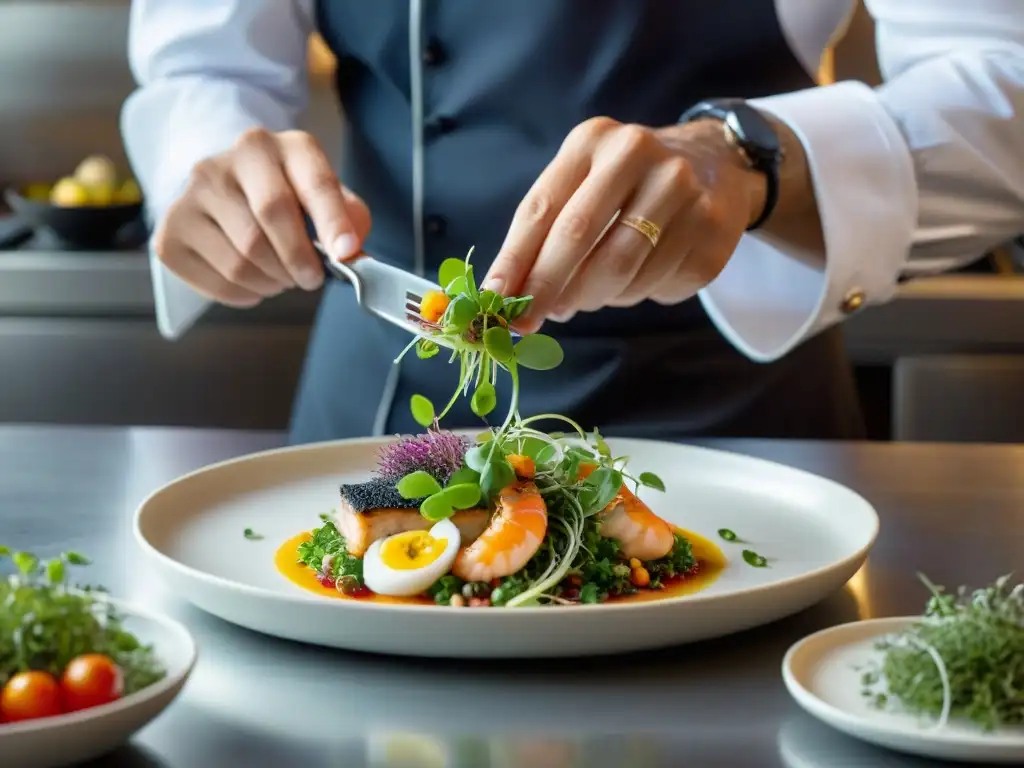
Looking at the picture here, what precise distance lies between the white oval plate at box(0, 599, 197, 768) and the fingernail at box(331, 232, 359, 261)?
21.2 inches

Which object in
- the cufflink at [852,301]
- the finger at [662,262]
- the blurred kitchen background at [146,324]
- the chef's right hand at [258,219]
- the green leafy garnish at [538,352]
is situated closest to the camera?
the green leafy garnish at [538,352]

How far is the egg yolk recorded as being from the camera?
33.4 inches

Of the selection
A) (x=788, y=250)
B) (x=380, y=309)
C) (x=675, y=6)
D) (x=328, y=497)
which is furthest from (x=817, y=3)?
(x=328, y=497)

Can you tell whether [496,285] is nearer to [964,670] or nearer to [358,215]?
[358,215]

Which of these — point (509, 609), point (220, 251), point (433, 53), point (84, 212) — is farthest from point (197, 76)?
point (509, 609)

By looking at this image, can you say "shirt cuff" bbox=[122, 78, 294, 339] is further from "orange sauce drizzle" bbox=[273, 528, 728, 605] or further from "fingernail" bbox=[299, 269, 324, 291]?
"orange sauce drizzle" bbox=[273, 528, 728, 605]

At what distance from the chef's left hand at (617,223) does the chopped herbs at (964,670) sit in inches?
15.9

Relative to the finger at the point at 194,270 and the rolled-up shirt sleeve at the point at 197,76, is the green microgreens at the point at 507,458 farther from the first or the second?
the rolled-up shirt sleeve at the point at 197,76

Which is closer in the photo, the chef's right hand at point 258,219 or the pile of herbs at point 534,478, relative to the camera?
the pile of herbs at point 534,478

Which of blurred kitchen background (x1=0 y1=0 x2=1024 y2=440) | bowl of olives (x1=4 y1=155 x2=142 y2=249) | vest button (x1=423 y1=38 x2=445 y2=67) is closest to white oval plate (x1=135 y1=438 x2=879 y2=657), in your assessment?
vest button (x1=423 y1=38 x2=445 y2=67)

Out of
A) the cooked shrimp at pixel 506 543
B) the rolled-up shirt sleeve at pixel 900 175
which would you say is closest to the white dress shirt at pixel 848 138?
the rolled-up shirt sleeve at pixel 900 175

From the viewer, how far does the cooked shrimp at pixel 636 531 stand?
89cm

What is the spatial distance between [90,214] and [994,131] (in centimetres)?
160

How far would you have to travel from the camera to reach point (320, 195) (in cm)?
119
